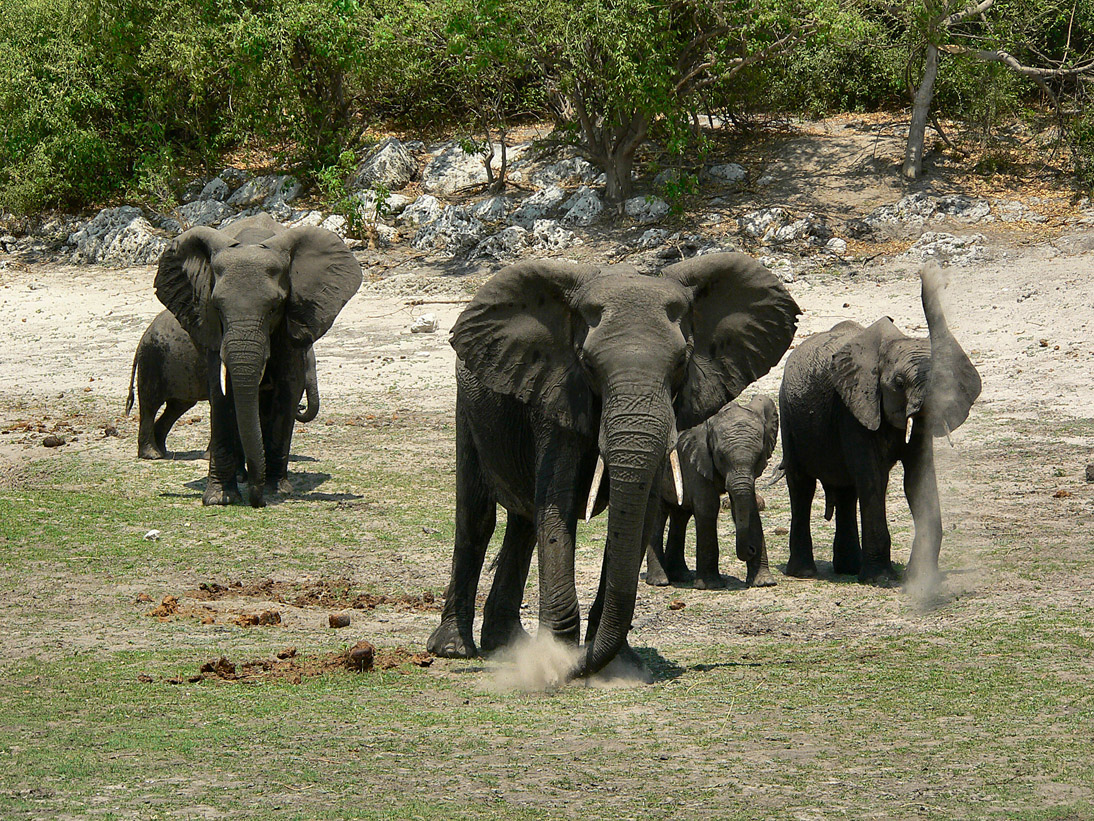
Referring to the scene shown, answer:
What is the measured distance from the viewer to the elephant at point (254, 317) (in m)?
12.7

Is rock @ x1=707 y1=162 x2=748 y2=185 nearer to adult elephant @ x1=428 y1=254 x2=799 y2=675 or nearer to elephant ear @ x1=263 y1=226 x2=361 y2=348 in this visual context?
elephant ear @ x1=263 y1=226 x2=361 y2=348

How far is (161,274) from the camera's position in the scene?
45.5 feet

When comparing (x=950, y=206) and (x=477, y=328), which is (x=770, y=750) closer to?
(x=477, y=328)

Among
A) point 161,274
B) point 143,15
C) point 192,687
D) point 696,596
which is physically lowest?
point 696,596

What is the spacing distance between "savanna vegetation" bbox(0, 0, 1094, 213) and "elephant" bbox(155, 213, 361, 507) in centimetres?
1226

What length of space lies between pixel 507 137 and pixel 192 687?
1009 inches

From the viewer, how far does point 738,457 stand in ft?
34.7

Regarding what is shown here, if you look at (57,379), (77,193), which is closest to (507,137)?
(77,193)

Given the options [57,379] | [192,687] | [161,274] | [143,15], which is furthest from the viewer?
[143,15]

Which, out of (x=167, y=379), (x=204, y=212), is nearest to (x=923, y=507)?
(x=167, y=379)

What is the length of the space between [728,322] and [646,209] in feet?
63.1

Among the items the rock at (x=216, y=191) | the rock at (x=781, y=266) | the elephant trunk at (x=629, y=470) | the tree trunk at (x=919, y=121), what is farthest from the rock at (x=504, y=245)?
the elephant trunk at (x=629, y=470)

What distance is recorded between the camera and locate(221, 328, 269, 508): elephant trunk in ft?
41.1

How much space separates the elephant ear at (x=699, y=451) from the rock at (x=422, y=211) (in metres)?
17.0
